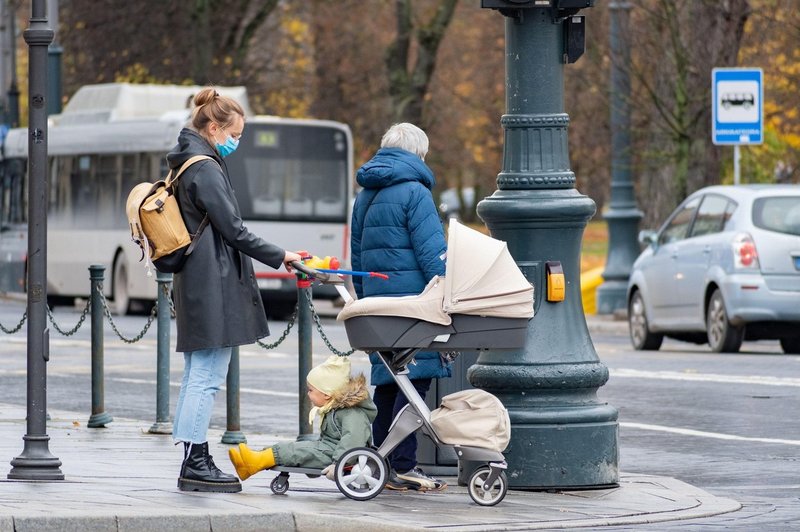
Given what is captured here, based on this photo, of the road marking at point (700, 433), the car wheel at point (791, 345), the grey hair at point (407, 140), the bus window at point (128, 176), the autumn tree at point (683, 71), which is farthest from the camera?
the bus window at point (128, 176)

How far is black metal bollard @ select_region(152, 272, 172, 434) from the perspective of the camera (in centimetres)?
1205

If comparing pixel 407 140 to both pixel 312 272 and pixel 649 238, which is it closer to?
pixel 312 272

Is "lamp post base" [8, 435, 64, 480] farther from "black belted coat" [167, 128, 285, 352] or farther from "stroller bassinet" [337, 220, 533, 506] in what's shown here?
"stroller bassinet" [337, 220, 533, 506]

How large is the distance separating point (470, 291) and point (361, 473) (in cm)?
95

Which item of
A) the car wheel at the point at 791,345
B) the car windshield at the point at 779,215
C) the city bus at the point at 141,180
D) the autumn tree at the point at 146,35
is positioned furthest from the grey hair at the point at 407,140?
the autumn tree at the point at 146,35

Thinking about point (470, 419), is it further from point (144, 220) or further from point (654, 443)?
point (654, 443)

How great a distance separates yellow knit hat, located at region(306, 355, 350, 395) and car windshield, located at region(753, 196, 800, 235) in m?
9.64

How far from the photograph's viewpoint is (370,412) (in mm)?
8859

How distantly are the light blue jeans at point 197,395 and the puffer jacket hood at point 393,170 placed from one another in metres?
1.05

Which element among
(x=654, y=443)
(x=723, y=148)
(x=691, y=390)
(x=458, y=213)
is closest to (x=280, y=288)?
(x=723, y=148)

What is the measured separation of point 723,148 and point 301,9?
65.7 ft

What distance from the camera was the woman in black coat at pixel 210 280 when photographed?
8562mm

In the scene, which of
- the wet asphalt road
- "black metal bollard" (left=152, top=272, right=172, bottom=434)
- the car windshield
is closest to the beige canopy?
the wet asphalt road

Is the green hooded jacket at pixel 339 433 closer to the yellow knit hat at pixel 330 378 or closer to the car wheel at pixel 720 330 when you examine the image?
the yellow knit hat at pixel 330 378
